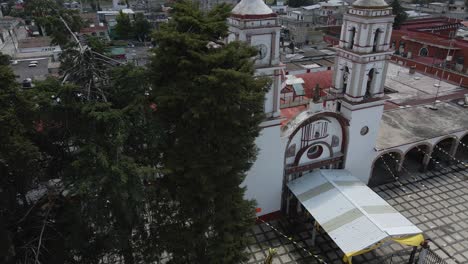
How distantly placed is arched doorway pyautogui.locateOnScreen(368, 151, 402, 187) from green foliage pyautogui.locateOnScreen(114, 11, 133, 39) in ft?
139

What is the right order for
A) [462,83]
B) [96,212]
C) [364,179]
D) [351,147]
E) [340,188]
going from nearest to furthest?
[96,212]
[340,188]
[351,147]
[364,179]
[462,83]

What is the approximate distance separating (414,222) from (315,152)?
588 centimetres

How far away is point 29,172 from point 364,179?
16171mm

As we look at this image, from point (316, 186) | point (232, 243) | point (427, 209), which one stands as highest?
point (232, 243)

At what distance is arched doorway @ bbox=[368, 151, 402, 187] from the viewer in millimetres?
20469

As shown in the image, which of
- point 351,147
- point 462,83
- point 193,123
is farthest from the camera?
point 462,83

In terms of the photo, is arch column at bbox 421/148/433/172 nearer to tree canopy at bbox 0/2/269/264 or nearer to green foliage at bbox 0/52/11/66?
tree canopy at bbox 0/2/269/264

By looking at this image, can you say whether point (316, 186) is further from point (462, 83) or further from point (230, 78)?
point (462, 83)

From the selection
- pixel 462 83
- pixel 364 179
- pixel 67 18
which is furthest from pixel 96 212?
pixel 462 83

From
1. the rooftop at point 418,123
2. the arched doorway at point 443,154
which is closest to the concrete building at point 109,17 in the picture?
the rooftop at point 418,123

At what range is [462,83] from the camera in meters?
27.3

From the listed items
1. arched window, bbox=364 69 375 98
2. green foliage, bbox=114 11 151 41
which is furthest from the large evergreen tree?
green foliage, bbox=114 11 151 41

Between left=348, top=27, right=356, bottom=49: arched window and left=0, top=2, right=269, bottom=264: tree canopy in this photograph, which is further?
left=348, top=27, right=356, bottom=49: arched window

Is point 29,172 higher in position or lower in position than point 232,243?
higher
